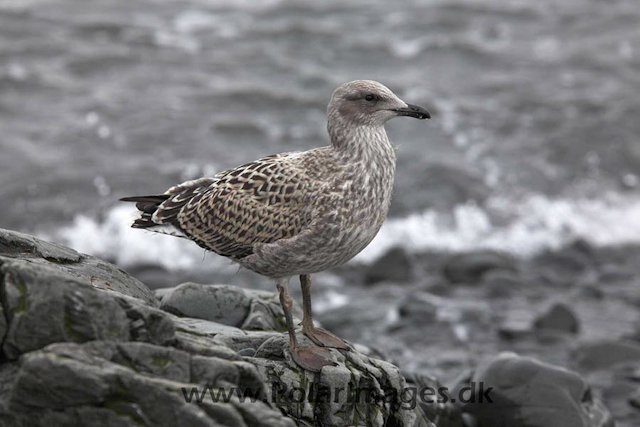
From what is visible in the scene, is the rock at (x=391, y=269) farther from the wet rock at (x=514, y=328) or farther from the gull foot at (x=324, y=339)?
the gull foot at (x=324, y=339)

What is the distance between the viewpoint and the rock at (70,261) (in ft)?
21.3

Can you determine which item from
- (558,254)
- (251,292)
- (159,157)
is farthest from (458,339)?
(159,157)

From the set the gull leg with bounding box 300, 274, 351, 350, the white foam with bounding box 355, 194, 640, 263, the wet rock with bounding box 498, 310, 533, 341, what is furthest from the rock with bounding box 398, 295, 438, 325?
the gull leg with bounding box 300, 274, 351, 350

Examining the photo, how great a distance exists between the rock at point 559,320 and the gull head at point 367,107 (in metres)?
6.03

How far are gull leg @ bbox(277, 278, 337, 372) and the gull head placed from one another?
1474 millimetres

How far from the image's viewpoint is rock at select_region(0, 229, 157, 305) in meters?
6.49

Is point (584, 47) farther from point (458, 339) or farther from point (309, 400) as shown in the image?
point (309, 400)

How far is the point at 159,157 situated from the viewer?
56.9 ft

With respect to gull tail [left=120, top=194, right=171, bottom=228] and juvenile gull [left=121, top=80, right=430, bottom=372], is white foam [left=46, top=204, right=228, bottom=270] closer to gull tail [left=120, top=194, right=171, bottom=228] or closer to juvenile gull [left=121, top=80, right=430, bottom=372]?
gull tail [left=120, top=194, right=171, bottom=228]

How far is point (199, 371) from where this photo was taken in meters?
5.34

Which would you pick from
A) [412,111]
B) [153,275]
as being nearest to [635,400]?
[412,111]

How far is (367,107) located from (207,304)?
2200mm

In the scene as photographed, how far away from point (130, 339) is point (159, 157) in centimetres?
1226

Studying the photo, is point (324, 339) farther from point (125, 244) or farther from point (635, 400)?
point (125, 244)
